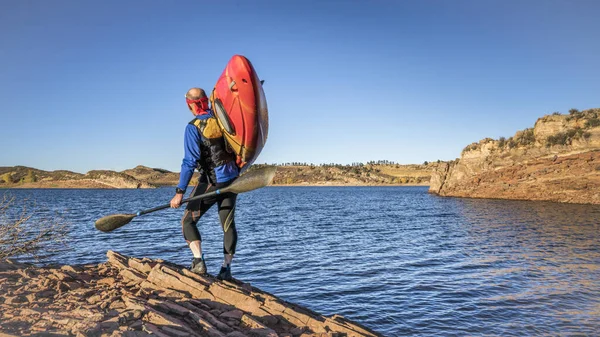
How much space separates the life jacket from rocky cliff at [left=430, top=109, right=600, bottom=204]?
4924cm

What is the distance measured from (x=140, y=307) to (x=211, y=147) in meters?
2.67

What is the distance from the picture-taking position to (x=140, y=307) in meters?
4.71

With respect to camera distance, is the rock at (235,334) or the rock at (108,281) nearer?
the rock at (235,334)

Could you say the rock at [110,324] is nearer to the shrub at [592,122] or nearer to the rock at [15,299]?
the rock at [15,299]

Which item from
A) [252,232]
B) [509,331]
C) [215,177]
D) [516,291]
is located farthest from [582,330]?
[252,232]

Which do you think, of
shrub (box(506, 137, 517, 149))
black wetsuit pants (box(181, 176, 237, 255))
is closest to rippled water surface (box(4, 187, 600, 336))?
black wetsuit pants (box(181, 176, 237, 255))

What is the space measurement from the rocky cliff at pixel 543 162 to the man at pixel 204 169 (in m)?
49.1

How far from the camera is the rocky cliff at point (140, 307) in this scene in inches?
163

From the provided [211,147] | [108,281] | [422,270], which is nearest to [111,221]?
[108,281]

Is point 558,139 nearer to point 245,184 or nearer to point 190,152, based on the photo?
point 245,184

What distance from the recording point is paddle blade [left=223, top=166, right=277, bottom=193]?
636 centimetres

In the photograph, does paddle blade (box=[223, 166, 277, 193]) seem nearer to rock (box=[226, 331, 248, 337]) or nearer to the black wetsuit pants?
the black wetsuit pants

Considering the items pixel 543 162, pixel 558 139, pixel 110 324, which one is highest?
pixel 558 139

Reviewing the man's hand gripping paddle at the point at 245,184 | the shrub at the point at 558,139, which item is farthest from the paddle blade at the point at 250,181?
the shrub at the point at 558,139
